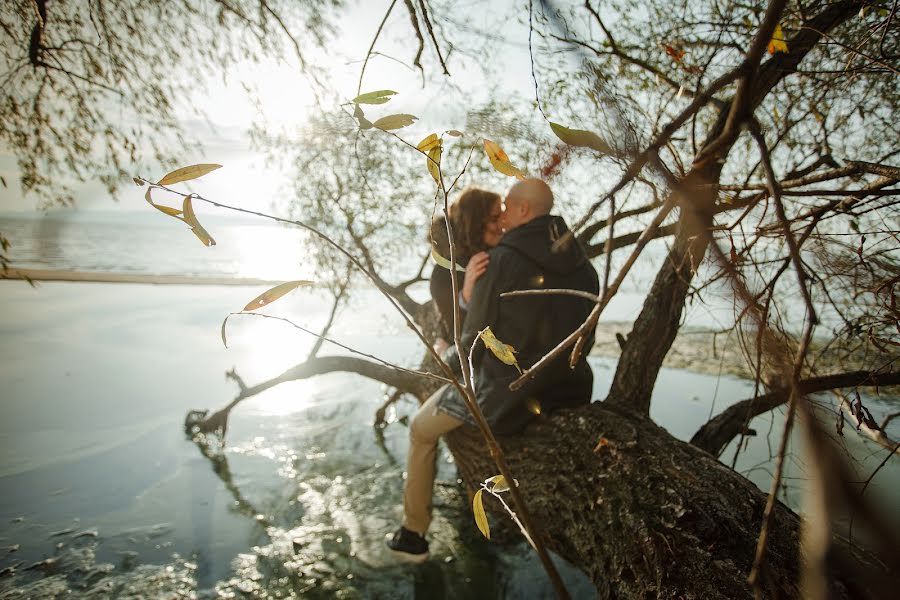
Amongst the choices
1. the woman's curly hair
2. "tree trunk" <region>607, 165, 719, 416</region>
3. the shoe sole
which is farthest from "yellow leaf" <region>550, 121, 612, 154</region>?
the shoe sole

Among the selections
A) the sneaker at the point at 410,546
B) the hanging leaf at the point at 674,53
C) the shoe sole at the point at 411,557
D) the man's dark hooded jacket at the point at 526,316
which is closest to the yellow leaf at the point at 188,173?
the hanging leaf at the point at 674,53

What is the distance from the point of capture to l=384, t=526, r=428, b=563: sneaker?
340 cm

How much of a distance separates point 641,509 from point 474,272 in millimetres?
1472

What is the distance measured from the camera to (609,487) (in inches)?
80.6

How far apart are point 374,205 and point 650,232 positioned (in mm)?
4447

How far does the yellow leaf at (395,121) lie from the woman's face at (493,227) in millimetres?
2305

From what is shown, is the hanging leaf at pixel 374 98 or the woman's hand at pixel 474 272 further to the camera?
the woman's hand at pixel 474 272

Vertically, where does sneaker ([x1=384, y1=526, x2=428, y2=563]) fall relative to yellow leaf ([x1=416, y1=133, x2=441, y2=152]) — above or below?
below

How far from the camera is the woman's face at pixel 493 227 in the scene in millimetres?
3041

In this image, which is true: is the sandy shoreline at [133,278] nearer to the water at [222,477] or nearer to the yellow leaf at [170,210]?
the water at [222,477]

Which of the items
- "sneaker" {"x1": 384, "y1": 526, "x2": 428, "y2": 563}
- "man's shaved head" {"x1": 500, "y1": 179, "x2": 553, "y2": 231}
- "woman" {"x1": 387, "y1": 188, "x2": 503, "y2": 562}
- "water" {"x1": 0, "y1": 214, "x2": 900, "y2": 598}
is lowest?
"water" {"x1": 0, "y1": 214, "x2": 900, "y2": 598}

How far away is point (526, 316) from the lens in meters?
2.48

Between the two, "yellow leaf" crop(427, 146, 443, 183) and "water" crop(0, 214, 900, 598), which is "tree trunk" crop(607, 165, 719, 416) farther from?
"yellow leaf" crop(427, 146, 443, 183)

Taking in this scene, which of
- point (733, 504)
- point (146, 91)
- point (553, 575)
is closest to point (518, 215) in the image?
point (733, 504)
